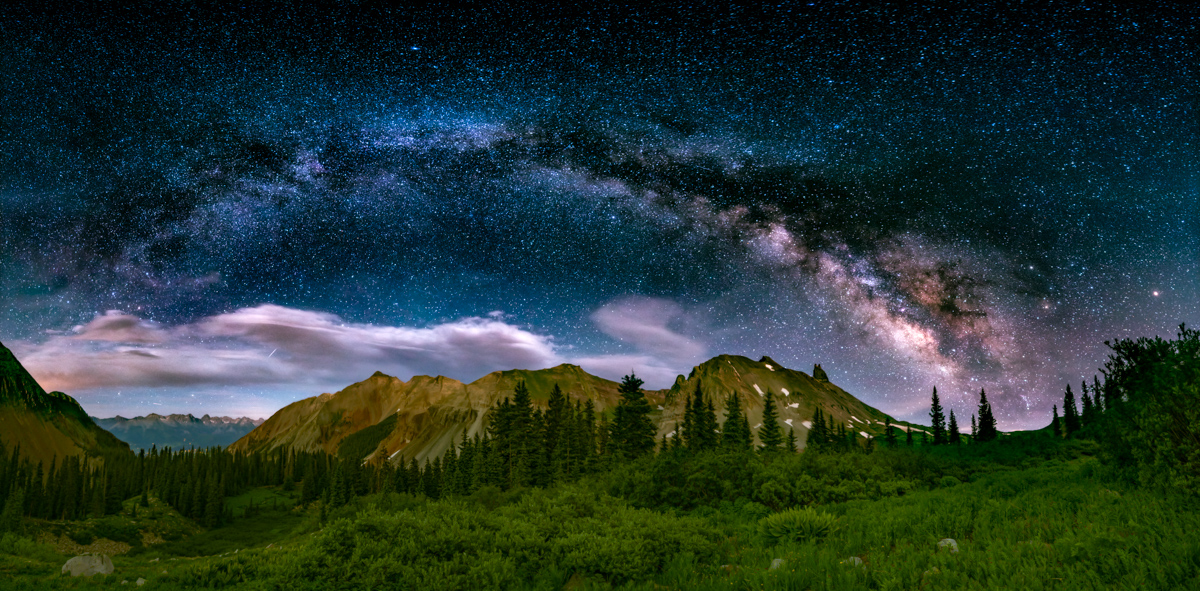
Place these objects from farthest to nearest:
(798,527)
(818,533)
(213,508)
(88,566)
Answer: (213,508) < (88,566) < (798,527) < (818,533)

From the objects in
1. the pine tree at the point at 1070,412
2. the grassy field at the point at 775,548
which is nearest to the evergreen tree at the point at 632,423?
the grassy field at the point at 775,548

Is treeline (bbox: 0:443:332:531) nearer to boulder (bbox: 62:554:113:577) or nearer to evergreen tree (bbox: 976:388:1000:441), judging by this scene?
boulder (bbox: 62:554:113:577)

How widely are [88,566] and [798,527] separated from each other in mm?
32792

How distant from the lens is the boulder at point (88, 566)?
82.0 ft

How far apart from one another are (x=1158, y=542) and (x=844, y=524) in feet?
18.5

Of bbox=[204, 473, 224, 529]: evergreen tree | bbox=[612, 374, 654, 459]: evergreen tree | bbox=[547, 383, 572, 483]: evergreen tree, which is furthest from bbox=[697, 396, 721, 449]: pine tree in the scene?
bbox=[204, 473, 224, 529]: evergreen tree

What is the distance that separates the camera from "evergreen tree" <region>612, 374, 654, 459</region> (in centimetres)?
5647

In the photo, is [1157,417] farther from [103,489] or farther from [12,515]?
[103,489]

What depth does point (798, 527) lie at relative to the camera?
12.9 metres

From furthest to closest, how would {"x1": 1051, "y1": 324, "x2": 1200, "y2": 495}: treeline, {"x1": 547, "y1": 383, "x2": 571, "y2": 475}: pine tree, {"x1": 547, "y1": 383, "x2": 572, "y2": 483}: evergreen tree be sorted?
1. {"x1": 547, "y1": 383, "x2": 571, "y2": 475}: pine tree
2. {"x1": 547, "y1": 383, "x2": 572, "y2": 483}: evergreen tree
3. {"x1": 1051, "y1": 324, "x2": 1200, "y2": 495}: treeline

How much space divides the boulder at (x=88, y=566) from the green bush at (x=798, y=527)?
30.3m

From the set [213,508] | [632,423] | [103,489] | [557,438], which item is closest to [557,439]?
[557,438]

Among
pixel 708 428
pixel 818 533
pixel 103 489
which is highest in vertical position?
pixel 818 533

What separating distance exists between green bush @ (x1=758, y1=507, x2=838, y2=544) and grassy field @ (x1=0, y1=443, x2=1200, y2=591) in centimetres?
3
